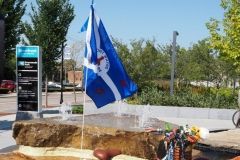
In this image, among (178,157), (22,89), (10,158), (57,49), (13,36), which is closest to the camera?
(178,157)

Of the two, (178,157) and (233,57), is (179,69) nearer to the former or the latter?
(233,57)

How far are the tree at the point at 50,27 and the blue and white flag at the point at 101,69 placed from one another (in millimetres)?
19235

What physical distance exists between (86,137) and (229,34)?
52.0 feet

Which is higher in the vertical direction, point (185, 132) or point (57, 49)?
point (57, 49)

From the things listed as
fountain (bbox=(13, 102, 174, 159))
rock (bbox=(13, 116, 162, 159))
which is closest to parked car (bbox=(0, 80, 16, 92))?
fountain (bbox=(13, 102, 174, 159))

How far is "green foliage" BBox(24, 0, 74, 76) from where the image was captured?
2791 cm

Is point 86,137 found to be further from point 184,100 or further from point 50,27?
point 50,27

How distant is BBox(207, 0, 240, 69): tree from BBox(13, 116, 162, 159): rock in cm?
1467

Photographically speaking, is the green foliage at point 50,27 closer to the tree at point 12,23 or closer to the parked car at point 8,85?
the tree at point 12,23

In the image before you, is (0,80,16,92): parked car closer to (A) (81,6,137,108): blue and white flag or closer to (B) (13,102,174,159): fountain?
(B) (13,102,174,159): fountain

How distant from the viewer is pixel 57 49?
2867 centimetres

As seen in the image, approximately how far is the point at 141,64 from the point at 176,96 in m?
6.70

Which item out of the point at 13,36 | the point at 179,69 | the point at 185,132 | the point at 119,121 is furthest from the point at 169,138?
the point at 179,69

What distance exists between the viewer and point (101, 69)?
8.88 meters
